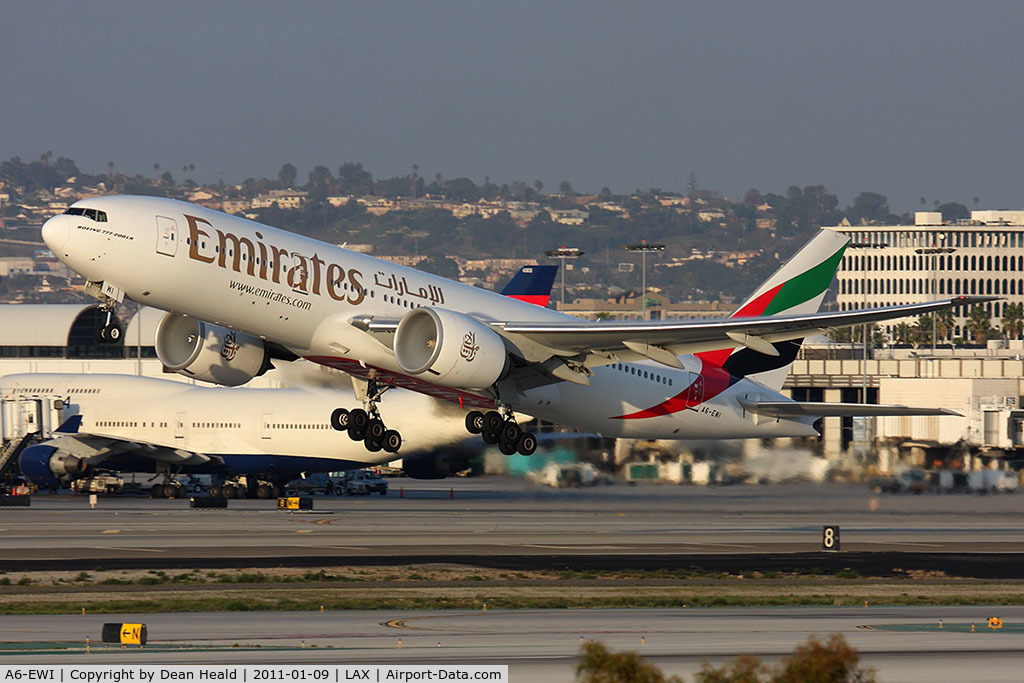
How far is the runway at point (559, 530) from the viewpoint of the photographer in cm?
4275

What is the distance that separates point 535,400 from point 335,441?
26.5m

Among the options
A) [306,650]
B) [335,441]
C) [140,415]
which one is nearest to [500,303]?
[306,650]

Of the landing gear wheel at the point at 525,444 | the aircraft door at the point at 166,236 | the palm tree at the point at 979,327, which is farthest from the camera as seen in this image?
the palm tree at the point at 979,327

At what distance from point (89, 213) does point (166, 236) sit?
2.05 meters

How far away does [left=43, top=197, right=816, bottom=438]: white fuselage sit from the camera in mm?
35750

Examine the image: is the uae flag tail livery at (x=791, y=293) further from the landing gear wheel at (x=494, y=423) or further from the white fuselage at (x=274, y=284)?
the landing gear wheel at (x=494, y=423)

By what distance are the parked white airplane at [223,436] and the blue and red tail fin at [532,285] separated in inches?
632

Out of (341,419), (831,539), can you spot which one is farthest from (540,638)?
(831,539)

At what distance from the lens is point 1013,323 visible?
187 metres

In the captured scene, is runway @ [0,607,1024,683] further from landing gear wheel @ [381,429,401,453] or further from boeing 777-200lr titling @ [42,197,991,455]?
landing gear wheel @ [381,429,401,453]

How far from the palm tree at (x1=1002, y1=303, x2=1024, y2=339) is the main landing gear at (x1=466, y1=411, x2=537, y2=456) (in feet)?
502

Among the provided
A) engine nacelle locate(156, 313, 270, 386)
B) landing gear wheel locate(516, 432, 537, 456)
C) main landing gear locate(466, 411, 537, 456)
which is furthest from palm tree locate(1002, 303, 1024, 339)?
engine nacelle locate(156, 313, 270, 386)

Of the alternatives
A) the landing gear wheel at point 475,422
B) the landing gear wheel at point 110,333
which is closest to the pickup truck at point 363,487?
the landing gear wheel at point 475,422

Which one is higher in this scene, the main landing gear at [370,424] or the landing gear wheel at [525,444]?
the main landing gear at [370,424]
